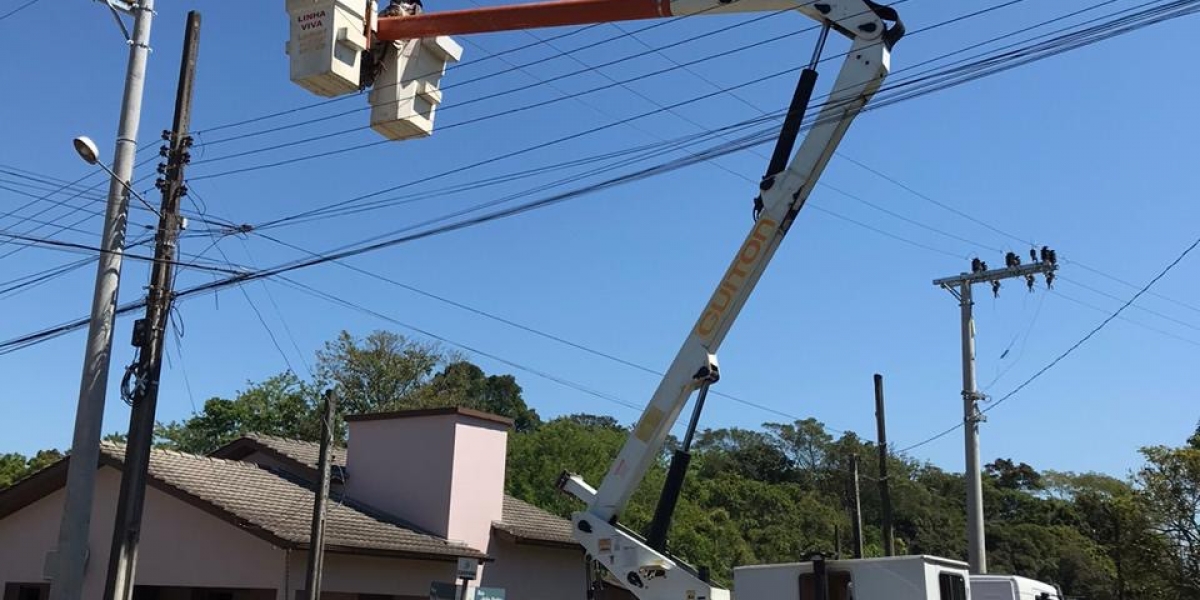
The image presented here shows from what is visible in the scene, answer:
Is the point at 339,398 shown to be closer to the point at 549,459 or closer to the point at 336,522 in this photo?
the point at 549,459

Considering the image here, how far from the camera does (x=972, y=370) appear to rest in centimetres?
A: 2884

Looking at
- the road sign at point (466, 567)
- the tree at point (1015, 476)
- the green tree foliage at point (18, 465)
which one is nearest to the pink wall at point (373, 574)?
the road sign at point (466, 567)

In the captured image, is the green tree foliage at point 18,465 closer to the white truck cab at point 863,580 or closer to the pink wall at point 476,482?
the pink wall at point 476,482

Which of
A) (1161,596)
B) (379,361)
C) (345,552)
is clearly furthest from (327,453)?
(379,361)

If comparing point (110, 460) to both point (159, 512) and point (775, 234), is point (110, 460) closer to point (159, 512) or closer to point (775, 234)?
point (159, 512)

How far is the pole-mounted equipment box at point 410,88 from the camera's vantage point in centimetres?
1041

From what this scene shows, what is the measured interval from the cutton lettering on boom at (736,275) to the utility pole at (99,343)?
29.7 feet

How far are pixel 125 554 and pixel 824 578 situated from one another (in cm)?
1033

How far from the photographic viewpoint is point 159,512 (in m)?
22.0

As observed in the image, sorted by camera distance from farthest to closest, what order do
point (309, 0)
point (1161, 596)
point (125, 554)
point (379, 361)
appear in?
point (379, 361) < point (1161, 596) < point (125, 554) < point (309, 0)

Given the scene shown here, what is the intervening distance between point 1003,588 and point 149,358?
12.9 meters

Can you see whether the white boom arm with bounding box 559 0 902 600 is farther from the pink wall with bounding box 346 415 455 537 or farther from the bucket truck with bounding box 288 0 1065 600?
the pink wall with bounding box 346 415 455 537

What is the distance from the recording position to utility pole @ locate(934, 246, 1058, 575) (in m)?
27.1

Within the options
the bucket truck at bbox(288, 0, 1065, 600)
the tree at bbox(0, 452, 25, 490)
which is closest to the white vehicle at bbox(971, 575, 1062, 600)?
the bucket truck at bbox(288, 0, 1065, 600)
